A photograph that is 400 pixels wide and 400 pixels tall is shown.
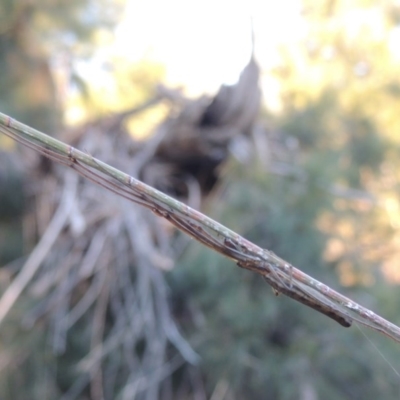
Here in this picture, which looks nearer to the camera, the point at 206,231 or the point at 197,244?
the point at 206,231

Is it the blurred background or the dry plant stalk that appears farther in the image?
the blurred background

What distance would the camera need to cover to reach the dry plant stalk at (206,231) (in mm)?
389

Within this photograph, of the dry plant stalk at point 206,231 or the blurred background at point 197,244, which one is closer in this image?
the dry plant stalk at point 206,231

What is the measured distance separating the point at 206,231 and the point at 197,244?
963 millimetres

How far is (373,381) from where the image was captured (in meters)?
1.26

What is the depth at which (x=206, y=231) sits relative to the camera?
1.36 feet

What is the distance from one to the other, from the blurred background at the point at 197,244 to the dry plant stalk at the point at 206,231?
83cm

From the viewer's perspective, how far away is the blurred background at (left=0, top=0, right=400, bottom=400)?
1259mm

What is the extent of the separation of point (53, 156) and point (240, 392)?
977 mm

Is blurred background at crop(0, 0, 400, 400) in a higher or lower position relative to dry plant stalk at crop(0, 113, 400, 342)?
higher

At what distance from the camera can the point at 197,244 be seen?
4.51 ft

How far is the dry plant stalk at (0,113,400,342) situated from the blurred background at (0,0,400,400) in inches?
32.5

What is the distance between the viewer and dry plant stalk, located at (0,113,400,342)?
39 centimetres

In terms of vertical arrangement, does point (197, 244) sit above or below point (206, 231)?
above
